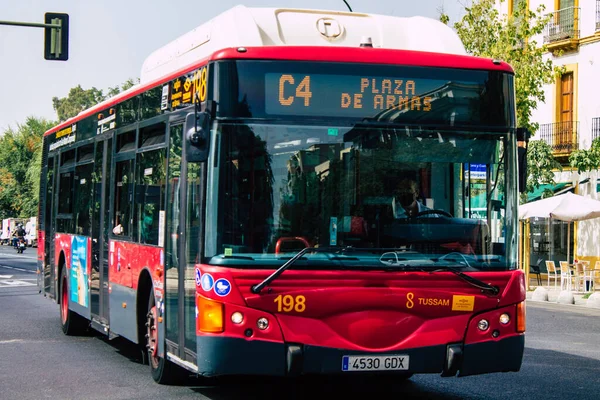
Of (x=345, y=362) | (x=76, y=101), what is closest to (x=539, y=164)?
(x=345, y=362)

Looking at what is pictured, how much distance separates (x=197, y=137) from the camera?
26.2 feet

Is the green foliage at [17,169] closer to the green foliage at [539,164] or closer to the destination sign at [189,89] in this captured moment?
the green foliage at [539,164]

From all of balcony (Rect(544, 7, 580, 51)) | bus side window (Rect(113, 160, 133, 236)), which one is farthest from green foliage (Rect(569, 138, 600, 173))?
bus side window (Rect(113, 160, 133, 236))

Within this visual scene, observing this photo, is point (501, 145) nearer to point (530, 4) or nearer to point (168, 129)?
point (168, 129)

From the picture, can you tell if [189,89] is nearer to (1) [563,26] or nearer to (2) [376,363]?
(2) [376,363]

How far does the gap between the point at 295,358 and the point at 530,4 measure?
33.6m

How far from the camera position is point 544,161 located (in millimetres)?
34688

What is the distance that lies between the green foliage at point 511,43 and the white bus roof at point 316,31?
22.6 meters

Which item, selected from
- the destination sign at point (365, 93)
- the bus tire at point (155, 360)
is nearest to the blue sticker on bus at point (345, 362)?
the destination sign at point (365, 93)

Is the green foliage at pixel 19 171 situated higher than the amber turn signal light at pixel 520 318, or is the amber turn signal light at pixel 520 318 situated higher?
the green foliage at pixel 19 171

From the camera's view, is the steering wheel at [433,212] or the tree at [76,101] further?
the tree at [76,101]

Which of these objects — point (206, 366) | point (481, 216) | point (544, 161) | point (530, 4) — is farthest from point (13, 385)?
point (530, 4)

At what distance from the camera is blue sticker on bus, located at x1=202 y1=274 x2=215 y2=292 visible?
8.00 metres

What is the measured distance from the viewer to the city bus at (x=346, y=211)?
8000 mm
